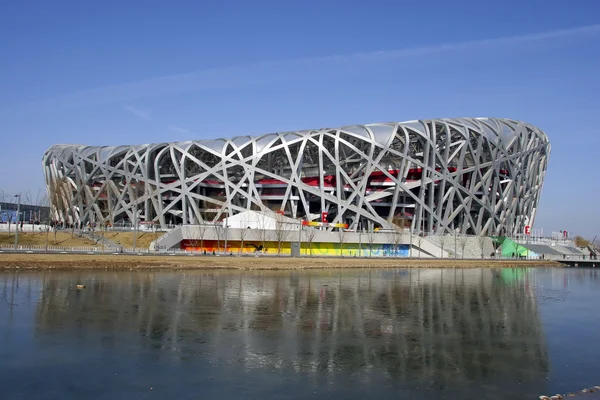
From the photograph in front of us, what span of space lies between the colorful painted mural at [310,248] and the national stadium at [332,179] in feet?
14.3

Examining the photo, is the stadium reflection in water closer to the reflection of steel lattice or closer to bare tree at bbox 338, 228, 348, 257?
bare tree at bbox 338, 228, 348, 257

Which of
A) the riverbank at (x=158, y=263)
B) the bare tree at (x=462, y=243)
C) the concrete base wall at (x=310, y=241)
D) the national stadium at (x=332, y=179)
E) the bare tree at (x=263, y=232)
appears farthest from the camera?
the national stadium at (x=332, y=179)

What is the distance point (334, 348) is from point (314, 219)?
67575 mm

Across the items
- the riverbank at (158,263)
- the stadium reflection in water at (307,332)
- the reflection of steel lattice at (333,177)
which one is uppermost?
the reflection of steel lattice at (333,177)

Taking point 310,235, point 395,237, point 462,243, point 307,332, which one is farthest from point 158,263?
point 462,243

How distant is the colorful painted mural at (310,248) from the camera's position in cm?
→ 6569

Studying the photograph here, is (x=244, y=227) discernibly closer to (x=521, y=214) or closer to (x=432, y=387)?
(x=521, y=214)

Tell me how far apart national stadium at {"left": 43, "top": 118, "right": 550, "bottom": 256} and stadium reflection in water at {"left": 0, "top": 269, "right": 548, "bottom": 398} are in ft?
154

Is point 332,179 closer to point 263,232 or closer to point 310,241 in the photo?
point 310,241

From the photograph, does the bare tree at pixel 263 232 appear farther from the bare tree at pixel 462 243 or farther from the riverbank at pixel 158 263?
the bare tree at pixel 462 243

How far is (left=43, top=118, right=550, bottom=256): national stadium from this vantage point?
8094 centimetres

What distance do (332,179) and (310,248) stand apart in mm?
19699

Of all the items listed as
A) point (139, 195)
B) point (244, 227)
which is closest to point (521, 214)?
point (244, 227)

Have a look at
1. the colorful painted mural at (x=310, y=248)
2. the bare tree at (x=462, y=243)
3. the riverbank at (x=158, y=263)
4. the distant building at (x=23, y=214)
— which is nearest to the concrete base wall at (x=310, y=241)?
the colorful painted mural at (x=310, y=248)
